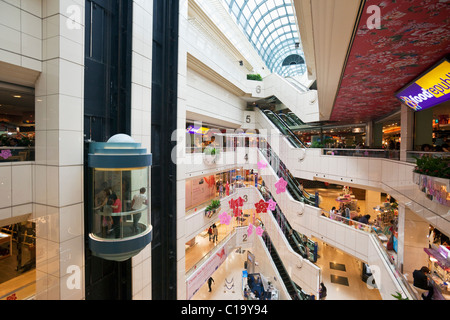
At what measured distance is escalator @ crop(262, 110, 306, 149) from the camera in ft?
43.5

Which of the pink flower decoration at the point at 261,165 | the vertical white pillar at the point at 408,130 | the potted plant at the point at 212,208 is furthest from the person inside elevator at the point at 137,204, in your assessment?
the pink flower decoration at the point at 261,165

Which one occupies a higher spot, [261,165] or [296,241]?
[261,165]

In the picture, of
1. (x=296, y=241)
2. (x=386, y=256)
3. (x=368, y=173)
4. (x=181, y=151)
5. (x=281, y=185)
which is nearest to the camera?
(x=181, y=151)

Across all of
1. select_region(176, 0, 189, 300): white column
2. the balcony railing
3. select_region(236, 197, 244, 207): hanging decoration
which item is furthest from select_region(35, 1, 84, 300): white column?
select_region(236, 197, 244, 207): hanging decoration

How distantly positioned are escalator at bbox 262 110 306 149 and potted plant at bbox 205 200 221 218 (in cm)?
598

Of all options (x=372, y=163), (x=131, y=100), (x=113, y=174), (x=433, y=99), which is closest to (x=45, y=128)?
(x=113, y=174)

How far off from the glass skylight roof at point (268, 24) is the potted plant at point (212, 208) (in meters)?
13.0

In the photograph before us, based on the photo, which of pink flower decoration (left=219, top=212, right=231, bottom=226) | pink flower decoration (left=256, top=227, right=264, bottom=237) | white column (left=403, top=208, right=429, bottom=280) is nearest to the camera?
white column (left=403, top=208, right=429, bottom=280)

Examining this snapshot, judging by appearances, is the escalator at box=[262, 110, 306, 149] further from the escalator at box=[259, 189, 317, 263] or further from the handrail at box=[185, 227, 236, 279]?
the handrail at box=[185, 227, 236, 279]

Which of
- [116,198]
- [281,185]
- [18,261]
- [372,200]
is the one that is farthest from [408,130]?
[18,261]

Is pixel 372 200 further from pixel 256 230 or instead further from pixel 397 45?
pixel 397 45

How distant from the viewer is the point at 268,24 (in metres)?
21.1

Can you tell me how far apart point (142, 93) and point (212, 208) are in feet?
26.7

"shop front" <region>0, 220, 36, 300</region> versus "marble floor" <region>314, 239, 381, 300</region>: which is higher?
"shop front" <region>0, 220, 36, 300</region>
